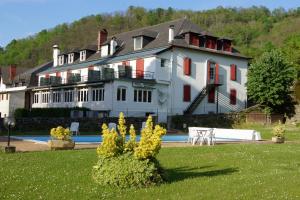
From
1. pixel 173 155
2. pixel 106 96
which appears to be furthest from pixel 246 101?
pixel 173 155

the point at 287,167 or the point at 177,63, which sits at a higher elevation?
the point at 177,63

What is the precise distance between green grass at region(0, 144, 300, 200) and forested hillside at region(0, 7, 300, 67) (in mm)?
51623

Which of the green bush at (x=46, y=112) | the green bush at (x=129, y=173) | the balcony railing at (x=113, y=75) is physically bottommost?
the green bush at (x=129, y=173)

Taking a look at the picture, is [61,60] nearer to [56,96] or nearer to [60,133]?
[56,96]

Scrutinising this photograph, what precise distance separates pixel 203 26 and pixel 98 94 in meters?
45.1

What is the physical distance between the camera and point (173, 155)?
579 inches

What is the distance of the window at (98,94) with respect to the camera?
3931cm

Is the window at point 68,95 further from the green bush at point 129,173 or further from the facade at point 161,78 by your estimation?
the green bush at point 129,173

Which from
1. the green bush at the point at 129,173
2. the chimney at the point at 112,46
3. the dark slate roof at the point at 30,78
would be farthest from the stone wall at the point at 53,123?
the dark slate roof at the point at 30,78

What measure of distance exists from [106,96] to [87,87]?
407 cm

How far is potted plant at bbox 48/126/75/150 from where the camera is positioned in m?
16.9

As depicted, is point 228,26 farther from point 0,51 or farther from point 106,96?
point 0,51

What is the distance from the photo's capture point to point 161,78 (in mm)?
40375

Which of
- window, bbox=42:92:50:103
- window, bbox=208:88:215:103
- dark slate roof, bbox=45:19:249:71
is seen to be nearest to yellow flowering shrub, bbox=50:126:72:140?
dark slate roof, bbox=45:19:249:71
